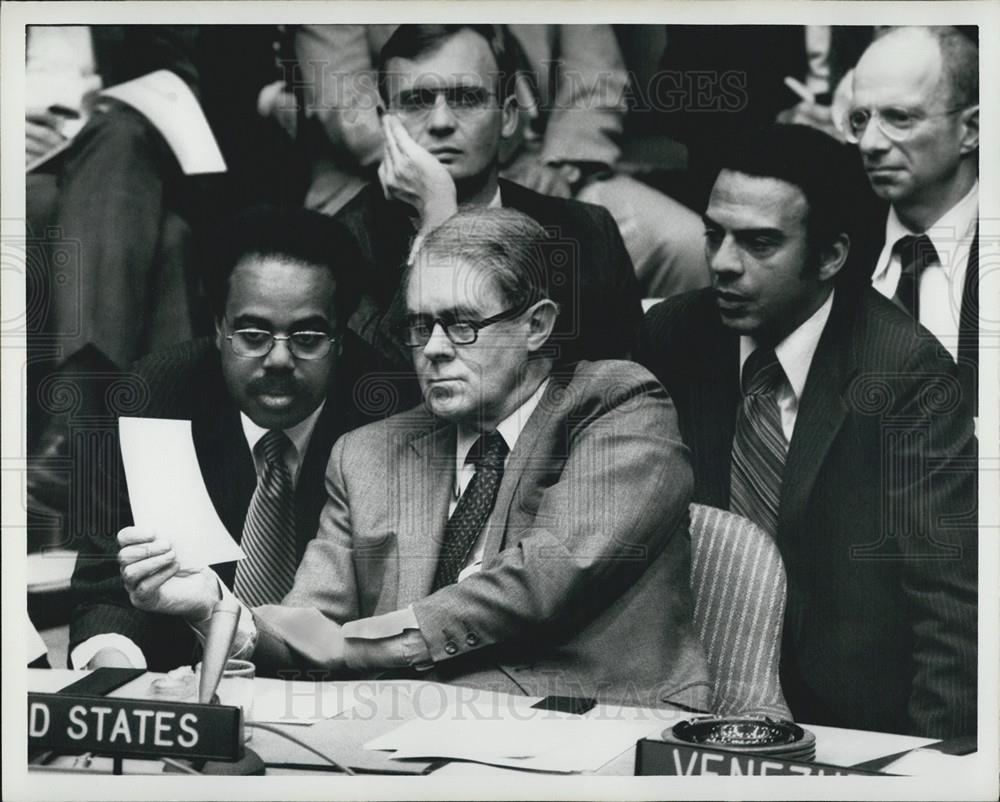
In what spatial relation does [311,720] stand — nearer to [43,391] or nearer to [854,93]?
[43,391]

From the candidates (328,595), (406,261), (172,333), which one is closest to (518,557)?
(328,595)

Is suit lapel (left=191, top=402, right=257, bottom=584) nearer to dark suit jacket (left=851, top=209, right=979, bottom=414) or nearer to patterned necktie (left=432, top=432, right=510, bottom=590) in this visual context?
patterned necktie (left=432, top=432, right=510, bottom=590)

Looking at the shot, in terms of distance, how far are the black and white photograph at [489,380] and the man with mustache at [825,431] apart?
1 cm

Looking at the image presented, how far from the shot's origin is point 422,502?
4527 mm

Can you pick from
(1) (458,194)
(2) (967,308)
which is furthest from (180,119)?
(2) (967,308)

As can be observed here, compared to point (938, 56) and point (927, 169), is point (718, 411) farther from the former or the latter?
point (938, 56)

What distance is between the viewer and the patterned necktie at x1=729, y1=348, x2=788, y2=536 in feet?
14.8

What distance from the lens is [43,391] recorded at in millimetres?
Result: 4578

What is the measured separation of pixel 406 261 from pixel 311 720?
147 cm

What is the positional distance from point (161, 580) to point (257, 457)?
19.1 inches

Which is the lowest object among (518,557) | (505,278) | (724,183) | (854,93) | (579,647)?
(579,647)

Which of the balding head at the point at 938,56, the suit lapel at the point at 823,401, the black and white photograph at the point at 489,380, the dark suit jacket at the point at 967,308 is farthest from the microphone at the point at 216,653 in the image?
the balding head at the point at 938,56

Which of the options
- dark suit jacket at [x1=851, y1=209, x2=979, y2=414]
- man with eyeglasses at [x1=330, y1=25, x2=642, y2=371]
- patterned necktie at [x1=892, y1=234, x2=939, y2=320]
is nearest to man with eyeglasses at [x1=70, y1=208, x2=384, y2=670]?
man with eyeglasses at [x1=330, y1=25, x2=642, y2=371]

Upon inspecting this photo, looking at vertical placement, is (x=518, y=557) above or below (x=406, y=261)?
below
